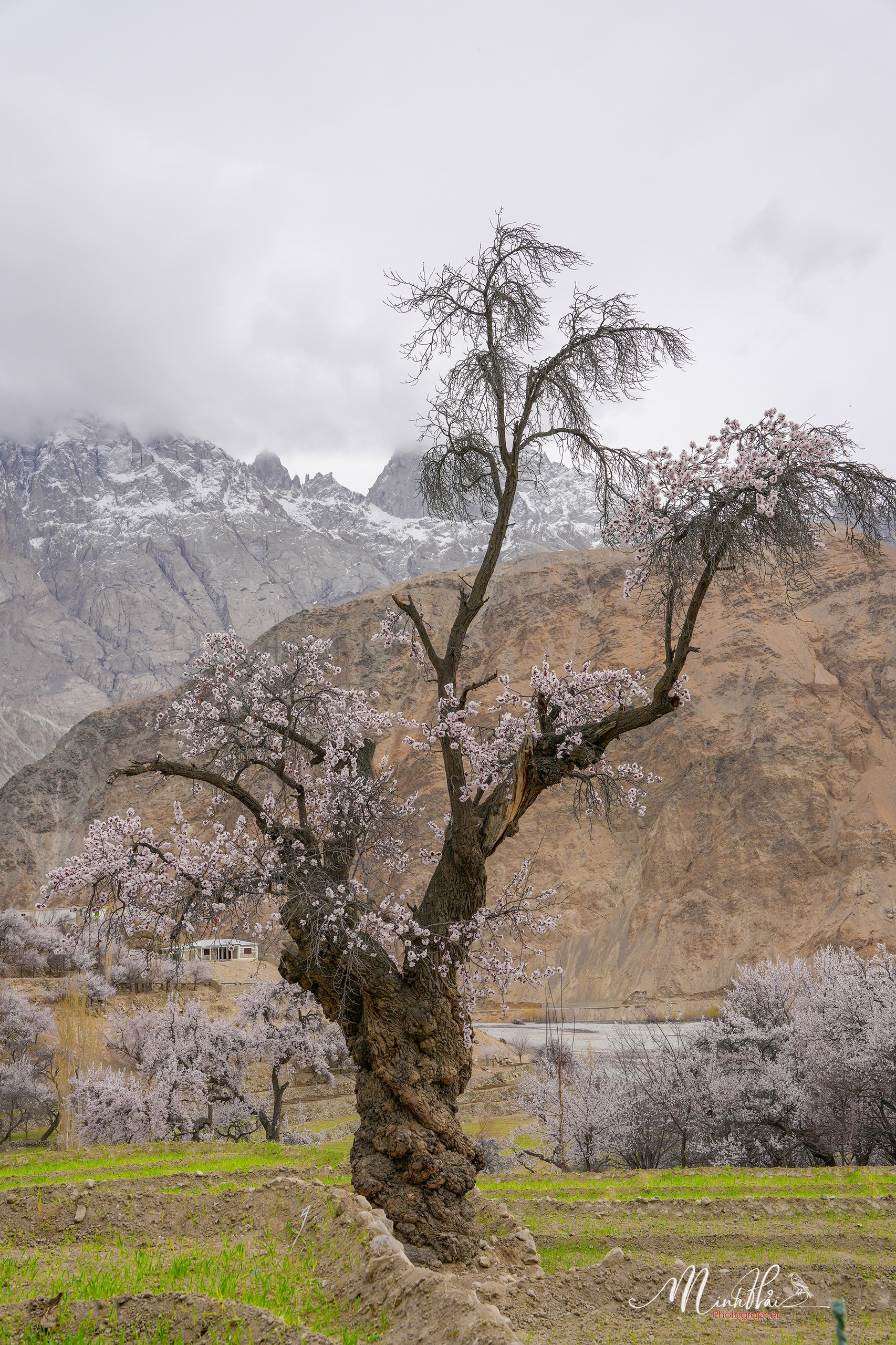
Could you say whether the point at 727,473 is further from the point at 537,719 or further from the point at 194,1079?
the point at 194,1079

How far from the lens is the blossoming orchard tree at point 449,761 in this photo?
815cm

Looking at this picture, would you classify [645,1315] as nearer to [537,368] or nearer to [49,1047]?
[537,368]

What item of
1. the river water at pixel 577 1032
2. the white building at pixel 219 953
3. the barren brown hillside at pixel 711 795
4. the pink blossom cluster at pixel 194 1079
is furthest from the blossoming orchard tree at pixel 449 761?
the white building at pixel 219 953

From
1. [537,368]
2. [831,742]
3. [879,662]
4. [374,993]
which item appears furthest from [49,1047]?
[879,662]

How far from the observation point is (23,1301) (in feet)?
15.0

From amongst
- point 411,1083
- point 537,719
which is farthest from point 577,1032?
point 537,719

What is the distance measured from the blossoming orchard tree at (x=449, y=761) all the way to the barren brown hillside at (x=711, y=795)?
151ft

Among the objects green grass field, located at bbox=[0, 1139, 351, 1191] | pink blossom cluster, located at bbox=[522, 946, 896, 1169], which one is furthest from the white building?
pink blossom cluster, located at bbox=[522, 946, 896, 1169]

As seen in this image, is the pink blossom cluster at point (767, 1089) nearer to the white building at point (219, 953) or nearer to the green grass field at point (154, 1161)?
the green grass field at point (154, 1161)

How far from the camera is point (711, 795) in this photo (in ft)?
204

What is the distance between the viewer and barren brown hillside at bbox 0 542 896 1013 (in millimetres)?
54406

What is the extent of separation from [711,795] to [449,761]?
2234 inches

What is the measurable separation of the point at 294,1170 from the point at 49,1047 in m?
32.7

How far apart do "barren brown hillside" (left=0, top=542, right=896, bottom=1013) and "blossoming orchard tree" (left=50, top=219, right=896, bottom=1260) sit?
45.9 metres
